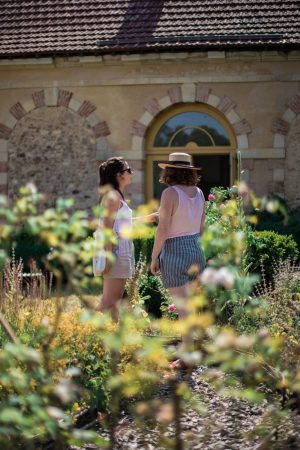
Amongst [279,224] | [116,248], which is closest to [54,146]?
[279,224]

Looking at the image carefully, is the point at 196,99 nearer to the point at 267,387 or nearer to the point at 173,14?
the point at 173,14

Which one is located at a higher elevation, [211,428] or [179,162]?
[179,162]

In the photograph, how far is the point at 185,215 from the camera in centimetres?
589

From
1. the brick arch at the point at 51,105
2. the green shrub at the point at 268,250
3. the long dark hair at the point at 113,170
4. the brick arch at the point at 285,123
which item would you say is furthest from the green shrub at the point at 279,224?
the long dark hair at the point at 113,170

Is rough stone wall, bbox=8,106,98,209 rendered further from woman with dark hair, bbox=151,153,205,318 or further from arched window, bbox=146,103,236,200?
woman with dark hair, bbox=151,153,205,318

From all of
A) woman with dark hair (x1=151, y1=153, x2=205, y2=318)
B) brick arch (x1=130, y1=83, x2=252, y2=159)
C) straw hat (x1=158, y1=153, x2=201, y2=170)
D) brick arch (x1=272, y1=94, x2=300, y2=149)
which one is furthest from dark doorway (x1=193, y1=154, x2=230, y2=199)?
woman with dark hair (x1=151, y1=153, x2=205, y2=318)

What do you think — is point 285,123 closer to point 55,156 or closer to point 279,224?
point 279,224

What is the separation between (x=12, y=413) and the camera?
232 centimetres

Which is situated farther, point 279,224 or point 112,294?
point 279,224

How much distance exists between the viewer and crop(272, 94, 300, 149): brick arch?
1363 centimetres

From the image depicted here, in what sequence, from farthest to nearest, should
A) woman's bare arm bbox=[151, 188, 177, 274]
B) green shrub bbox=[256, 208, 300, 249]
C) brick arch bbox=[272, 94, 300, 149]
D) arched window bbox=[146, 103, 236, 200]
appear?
arched window bbox=[146, 103, 236, 200]
brick arch bbox=[272, 94, 300, 149]
green shrub bbox=[256, 208, 300, 249]
woman's bare arm bbox=[151, 188, 177, 274]

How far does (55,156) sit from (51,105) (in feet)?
3.10

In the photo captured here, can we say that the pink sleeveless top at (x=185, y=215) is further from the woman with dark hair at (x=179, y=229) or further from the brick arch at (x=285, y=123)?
the brick arch at (x=285, y=123)

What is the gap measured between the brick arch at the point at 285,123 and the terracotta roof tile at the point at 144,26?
981 mm
